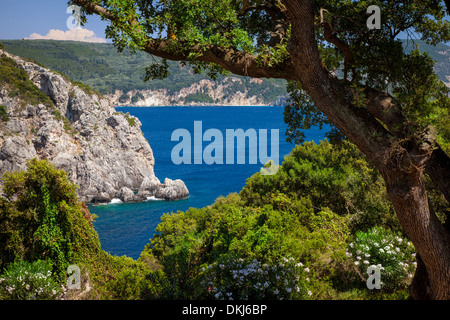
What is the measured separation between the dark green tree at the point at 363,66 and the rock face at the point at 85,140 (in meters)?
57.6

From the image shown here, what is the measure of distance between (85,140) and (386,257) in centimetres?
6827

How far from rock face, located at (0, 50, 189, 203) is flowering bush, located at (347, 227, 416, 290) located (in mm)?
57658

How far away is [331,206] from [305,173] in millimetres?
2148

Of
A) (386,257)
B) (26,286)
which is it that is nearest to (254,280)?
(386,257)

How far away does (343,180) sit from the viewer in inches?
654

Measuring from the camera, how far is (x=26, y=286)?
611 cm

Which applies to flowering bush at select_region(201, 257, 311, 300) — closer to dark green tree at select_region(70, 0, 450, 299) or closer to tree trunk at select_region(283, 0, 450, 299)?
dark green tree at select_region(70, 0, 450, 299)

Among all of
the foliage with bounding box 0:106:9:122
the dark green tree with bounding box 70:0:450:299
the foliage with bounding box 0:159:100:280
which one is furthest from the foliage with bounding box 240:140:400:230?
the foliage with bounding box 0:106:9:122

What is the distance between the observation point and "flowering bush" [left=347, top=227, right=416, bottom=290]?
6.81 metres

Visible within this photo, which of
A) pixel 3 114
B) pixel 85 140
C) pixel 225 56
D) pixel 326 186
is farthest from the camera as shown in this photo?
pixel 85 140

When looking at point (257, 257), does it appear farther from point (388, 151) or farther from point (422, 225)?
point (388, 151)

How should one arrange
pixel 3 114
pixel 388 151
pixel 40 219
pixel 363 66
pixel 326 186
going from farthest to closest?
pixel 3 114 < pixel 326 186 < pixel 40 219 < pixel 363 66 < pixel 388 151

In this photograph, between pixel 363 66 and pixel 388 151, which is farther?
Answer: pixel 363 66
